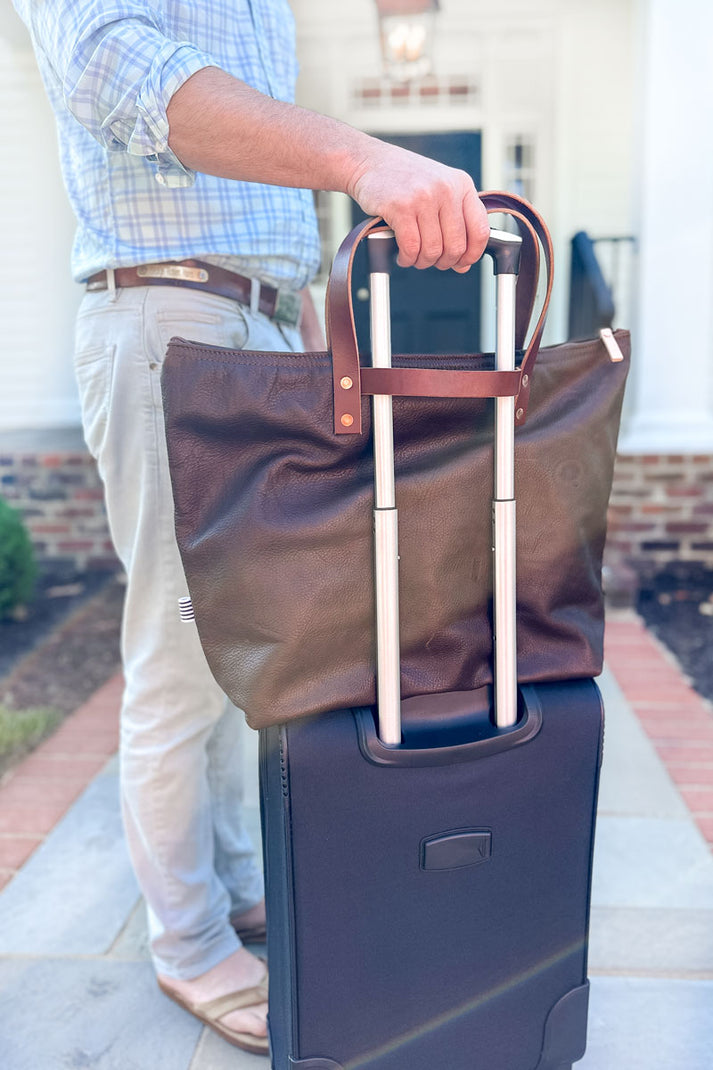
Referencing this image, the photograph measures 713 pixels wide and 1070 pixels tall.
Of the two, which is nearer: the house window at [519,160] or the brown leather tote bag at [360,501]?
the brown leather tote bag at [360,501]

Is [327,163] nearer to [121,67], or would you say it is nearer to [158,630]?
[121,67]

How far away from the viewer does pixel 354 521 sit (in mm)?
1056

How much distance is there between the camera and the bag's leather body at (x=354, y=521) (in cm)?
103

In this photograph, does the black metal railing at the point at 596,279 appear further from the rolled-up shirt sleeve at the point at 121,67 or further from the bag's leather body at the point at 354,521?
the rolled-up shirt sleeve at the point at 121,67

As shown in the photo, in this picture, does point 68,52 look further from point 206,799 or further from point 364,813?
point 206,799

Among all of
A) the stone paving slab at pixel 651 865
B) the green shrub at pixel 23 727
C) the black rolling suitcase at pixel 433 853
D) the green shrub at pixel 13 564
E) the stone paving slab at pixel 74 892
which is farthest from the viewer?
the green shrub at pixel 13 564

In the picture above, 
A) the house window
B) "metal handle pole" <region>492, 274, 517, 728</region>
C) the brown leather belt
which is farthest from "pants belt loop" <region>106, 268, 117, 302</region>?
the house window

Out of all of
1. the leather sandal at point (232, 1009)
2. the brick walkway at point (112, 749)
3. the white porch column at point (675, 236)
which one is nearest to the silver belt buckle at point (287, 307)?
the leather sandal at point (232, 1009)

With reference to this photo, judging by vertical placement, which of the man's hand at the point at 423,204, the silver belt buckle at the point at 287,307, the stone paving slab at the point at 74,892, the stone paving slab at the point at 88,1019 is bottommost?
the stone paving slab at the point at 88,1019

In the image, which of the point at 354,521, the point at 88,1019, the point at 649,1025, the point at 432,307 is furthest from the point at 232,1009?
the point at 432,307

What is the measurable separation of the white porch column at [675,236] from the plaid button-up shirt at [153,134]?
9.86 ft

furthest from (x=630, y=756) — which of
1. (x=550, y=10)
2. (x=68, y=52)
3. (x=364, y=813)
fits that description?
(x=550, y=10)

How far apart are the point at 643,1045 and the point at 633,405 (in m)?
3.38

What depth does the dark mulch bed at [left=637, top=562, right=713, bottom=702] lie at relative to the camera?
320 centimetres
